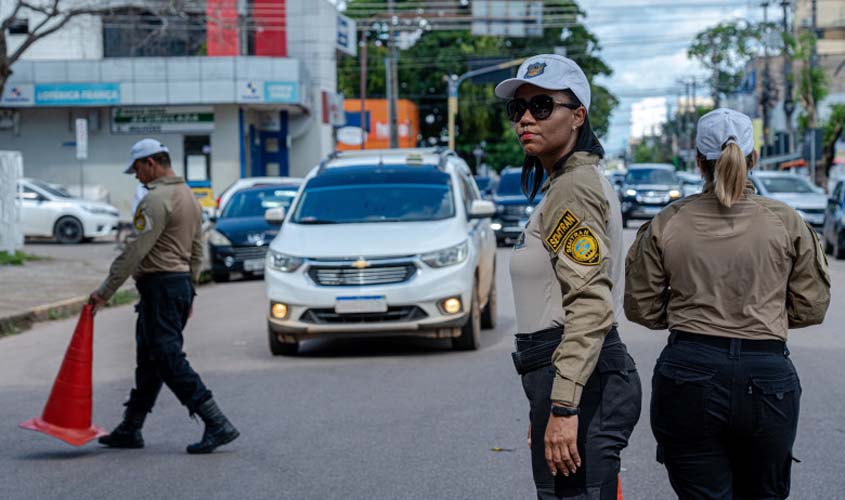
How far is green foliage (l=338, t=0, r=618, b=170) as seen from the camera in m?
68.4

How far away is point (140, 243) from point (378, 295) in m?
4.05

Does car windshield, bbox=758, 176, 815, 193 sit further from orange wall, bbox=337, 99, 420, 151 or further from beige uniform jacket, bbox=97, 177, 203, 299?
orange wall, bbox=337, 99, 420, 151

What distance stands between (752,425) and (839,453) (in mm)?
3683

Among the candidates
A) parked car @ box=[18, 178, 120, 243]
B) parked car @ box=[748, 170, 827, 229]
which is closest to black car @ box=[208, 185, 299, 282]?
parked car @ box=[18, 178, 120, 243]

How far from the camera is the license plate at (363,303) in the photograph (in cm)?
1120

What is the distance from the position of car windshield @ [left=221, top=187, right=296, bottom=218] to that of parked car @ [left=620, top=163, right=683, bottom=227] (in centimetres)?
1693

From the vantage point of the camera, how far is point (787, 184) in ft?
101

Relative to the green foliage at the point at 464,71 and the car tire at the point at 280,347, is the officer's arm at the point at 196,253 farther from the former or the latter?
the green foliage at the point at 464,71

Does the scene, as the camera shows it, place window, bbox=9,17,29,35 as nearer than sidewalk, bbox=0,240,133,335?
No

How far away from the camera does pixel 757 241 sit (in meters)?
3.91

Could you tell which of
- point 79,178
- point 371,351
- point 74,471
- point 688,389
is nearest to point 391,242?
point 371,351

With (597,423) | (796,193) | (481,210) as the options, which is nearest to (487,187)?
(796,193)

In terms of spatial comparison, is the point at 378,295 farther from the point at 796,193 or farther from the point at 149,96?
the point at 149,96

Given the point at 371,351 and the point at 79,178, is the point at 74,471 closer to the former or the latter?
the point at 371,351
